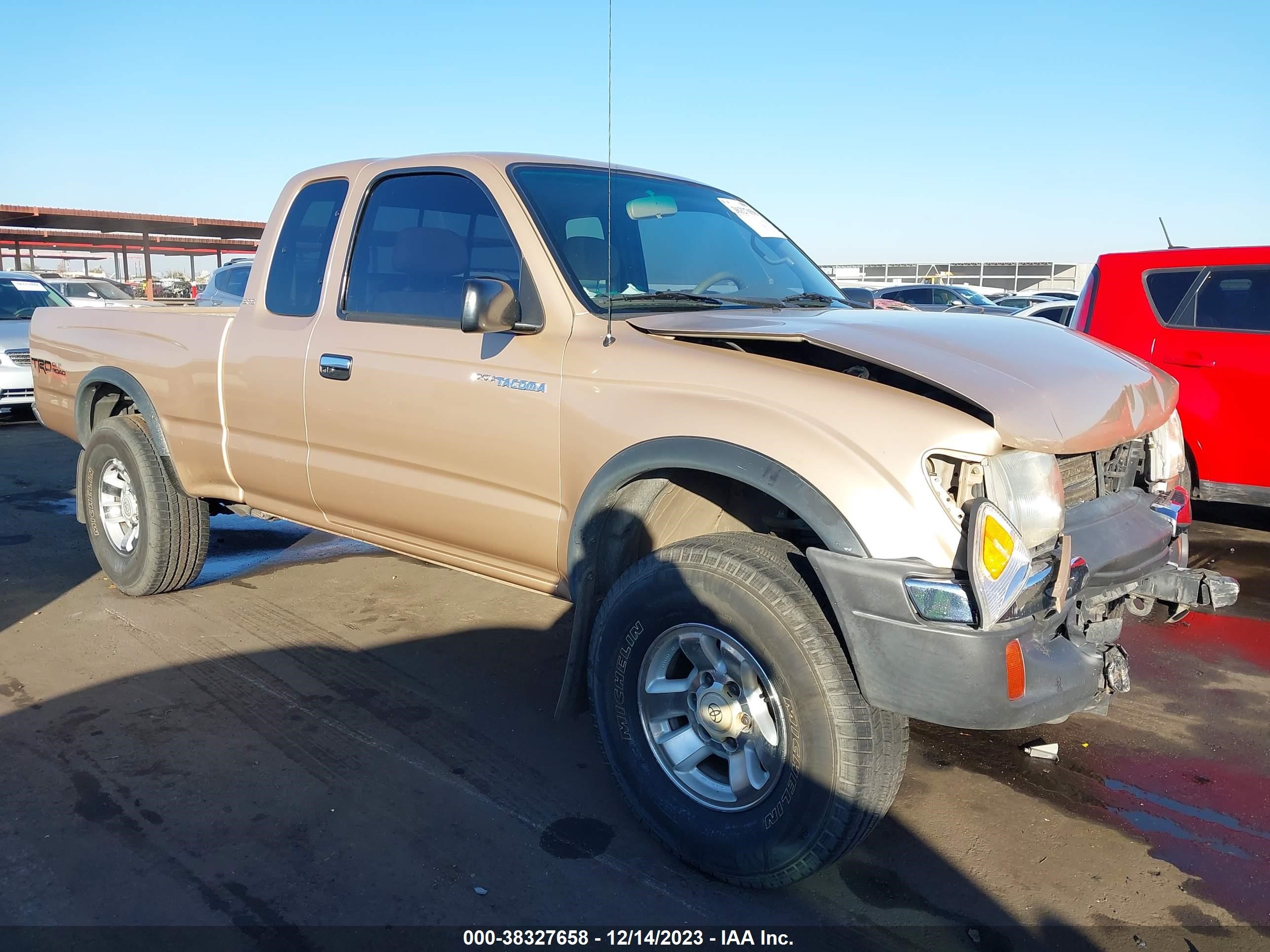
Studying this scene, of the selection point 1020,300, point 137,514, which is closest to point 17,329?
point 137,514

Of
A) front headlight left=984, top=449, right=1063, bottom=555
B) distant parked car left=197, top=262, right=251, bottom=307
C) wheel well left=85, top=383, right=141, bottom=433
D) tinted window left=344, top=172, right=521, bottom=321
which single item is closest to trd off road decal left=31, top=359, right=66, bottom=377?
wheel well left=85, top=383, right=141, bottom=433

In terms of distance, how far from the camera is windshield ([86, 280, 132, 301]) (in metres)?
19.6

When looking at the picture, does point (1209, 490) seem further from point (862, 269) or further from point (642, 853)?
point (862, 269)

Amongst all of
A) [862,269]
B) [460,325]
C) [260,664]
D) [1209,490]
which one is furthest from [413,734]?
[862,269]

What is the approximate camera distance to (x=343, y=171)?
4.19 m

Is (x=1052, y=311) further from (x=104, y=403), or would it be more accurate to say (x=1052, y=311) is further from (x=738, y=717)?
(x=738, y=717)

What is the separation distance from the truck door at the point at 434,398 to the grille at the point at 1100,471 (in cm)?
158

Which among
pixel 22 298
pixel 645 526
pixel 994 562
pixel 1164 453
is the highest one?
pixel 22 298

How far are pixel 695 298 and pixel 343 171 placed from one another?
1.74 meters

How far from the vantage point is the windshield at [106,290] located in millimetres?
19641

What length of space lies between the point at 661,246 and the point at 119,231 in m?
27.5

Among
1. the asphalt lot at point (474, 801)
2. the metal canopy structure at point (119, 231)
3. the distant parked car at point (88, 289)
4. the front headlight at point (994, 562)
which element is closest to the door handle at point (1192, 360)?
the asphalt lot at point (474, 801)

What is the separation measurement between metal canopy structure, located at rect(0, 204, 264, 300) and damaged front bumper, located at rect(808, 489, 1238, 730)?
664 inches

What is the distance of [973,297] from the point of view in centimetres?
2412
